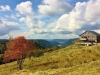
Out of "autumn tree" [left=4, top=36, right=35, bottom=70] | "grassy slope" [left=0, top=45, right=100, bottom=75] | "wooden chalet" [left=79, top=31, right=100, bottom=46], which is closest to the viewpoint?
"grassy slope" [left=0, top=45, right=100, bottom=75]

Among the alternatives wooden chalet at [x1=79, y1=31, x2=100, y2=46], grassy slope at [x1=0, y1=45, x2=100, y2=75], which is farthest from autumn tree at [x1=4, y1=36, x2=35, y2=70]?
wooden chalet at [x1=79, y1=31, x2=100, y2=46]

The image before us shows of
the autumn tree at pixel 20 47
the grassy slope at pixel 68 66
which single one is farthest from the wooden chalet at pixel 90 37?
the autumn tree at pixel 20 47

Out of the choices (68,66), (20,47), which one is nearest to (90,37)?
(20,47)

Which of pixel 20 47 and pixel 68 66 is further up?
pixel 20 47

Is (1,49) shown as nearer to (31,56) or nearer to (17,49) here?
(31,56)

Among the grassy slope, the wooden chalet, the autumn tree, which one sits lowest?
the grassy slope

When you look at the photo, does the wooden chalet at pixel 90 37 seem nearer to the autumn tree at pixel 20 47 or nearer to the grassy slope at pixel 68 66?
the grassy slope at pixel 68 66

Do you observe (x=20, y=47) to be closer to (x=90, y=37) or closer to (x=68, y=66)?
(x=68, y=66)

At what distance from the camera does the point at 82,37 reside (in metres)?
116

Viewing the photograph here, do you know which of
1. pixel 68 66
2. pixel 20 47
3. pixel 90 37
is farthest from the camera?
pixel 90 37

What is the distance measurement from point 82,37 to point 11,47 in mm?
70519

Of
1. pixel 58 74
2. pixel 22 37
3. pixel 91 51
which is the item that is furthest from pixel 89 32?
pixel 58 74

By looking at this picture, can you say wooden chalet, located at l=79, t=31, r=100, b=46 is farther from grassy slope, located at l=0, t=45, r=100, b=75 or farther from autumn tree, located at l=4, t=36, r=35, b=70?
autumn tree, located at l=4, t=36, r=35, b=70

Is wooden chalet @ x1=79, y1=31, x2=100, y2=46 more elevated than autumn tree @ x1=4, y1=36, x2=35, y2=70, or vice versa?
wooden chalet @ x1=79, y1=31, x2=100, y2=46
